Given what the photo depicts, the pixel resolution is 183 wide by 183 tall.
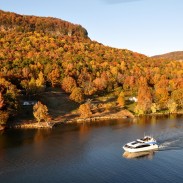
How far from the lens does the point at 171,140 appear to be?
9412cm

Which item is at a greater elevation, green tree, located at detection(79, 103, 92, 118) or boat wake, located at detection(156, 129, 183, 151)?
green tree, located at detection(79, 103, 92, 118)

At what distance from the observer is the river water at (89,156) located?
224 ft

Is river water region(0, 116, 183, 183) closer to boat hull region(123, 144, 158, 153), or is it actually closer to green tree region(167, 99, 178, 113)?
boat hull region(123, 144, 158, 153)

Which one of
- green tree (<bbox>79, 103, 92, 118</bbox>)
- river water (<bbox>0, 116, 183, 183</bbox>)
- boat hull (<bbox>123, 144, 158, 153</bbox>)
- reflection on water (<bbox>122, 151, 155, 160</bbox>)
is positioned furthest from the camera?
green tree (<bbox>79, 103, 92, 118</bbox>)

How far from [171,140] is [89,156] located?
26.4 m

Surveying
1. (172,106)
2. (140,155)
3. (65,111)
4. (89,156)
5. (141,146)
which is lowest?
(140,155)

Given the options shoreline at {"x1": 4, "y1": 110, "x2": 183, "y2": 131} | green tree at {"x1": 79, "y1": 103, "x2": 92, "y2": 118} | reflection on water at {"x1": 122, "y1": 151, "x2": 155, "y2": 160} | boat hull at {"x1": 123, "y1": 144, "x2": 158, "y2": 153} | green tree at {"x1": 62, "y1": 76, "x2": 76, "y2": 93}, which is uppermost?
green tree at {"x1": 62, "y1": 76, "x2": 76, "y2": 93}

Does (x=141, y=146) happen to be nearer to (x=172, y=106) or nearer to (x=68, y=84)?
(x=172, y=106)

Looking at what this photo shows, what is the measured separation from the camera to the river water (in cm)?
6812

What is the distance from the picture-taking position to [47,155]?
8275cm

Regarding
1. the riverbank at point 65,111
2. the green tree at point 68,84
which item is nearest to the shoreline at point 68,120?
the riverbank at point 65,111

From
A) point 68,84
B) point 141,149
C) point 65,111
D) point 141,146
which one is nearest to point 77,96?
point 65,111

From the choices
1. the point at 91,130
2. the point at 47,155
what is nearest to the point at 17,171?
the point at 47,155

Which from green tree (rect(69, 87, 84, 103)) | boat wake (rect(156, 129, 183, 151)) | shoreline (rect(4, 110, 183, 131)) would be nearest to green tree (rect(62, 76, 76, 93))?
green tree (rect(69, 87, 84, 103))
